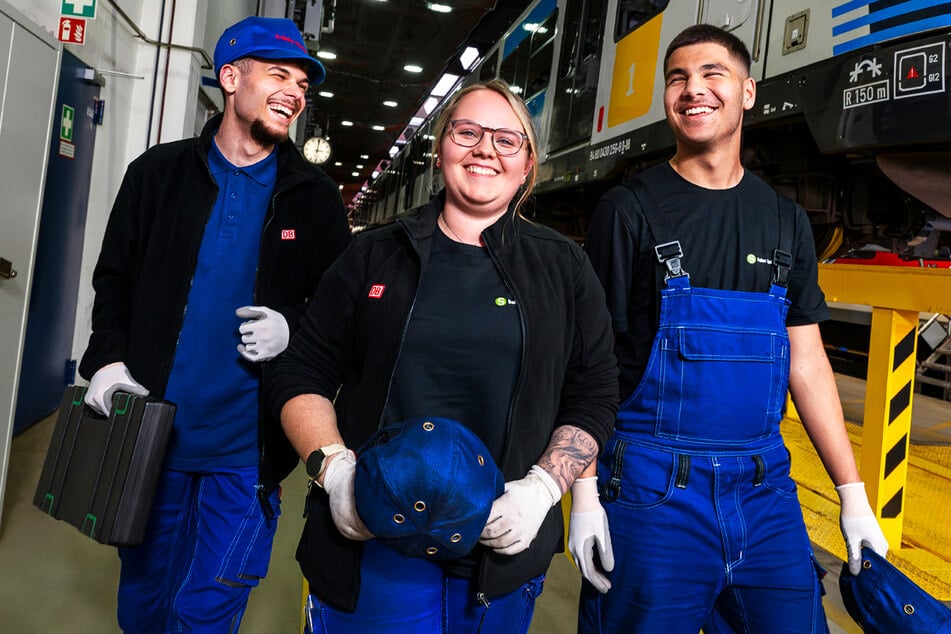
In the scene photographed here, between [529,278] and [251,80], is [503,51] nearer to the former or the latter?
[251,80]

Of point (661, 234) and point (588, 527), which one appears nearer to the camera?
point (588, 527)

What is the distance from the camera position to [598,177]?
17.4ft

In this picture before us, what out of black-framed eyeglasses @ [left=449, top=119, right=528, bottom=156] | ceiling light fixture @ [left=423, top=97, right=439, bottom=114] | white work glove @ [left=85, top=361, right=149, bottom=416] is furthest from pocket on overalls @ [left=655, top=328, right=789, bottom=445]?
ceiling light fixture @ [left=423, top=97, right=439, bottom=114]

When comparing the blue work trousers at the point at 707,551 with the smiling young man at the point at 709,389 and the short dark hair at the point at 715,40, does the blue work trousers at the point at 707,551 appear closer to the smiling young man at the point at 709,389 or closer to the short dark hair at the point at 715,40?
the smiling young man at the point at 709,389

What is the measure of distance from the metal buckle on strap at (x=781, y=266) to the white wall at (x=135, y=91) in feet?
15.5

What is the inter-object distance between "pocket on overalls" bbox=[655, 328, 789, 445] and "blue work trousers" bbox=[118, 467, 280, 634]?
112cm

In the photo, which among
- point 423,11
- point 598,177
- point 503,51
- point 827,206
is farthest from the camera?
point 423,11

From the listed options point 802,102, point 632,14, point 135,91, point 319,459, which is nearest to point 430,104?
point 135,91

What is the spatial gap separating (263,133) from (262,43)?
9.4 inches

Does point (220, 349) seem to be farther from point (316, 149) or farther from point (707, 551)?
point (316, 149)

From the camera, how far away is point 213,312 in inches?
76.1

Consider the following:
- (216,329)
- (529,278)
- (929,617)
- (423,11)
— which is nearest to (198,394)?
(216,329)

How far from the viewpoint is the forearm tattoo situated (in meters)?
1.34

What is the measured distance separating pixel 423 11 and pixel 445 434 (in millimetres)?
11815
